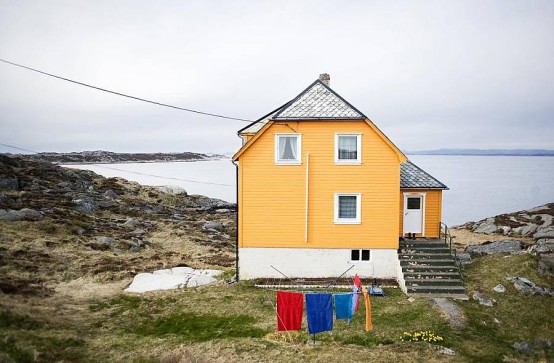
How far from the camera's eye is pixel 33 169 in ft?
176

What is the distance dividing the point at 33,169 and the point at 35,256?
35786mm

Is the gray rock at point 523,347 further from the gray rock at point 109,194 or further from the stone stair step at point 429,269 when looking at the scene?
the gray rock at point 109,194

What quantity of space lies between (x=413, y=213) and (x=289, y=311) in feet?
38.1

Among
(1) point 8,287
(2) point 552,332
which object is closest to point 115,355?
(1) point 8,287

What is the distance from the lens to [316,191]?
20594 mm

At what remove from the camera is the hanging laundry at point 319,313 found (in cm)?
1355

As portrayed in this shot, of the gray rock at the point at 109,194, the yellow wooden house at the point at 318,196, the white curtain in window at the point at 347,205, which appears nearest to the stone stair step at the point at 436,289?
the yellow wooden house at the point at 318,196

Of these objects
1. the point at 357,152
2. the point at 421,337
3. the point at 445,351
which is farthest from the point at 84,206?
the point at 445,351

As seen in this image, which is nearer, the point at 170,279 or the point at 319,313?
the point at 319,313

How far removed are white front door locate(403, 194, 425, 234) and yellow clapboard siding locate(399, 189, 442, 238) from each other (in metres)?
0.27

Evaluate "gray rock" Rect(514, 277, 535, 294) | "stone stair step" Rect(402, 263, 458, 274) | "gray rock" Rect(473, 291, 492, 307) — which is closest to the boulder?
"stone stair step" Rect(402, 263, 458, 274)

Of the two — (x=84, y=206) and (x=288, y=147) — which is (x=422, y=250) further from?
(x=84, y=206)

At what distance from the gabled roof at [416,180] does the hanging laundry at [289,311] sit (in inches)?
433

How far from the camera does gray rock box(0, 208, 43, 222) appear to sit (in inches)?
1191
